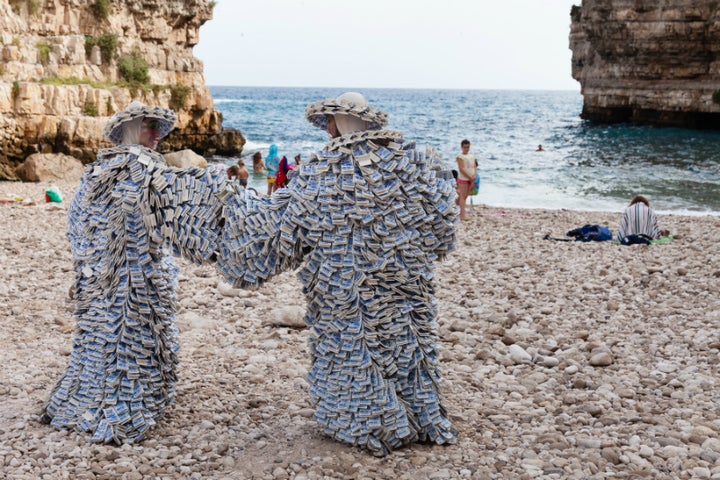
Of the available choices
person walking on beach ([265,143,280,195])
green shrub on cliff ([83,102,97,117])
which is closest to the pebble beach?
person walking on beach ([265,143,280,195])

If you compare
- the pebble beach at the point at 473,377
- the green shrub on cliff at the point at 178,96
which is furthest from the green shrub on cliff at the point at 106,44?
the pebble beach at the point at 473,377

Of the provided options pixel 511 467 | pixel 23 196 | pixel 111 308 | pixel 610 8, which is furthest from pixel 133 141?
pixel 610 8

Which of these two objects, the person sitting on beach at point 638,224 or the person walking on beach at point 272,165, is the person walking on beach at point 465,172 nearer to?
the person sitting on beach at point 638,224

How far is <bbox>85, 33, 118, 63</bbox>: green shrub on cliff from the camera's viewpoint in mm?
23250

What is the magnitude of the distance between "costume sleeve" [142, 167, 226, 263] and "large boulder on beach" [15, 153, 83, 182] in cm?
1577

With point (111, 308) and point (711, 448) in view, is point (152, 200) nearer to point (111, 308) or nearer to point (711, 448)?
point (111, 308)

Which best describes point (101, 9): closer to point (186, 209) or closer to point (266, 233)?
point (186, 209)

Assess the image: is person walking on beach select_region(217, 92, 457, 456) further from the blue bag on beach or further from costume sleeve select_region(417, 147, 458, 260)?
the blue bag on beach

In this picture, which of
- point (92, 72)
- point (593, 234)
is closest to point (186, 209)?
point (593, 234)

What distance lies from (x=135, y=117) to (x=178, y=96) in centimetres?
2265

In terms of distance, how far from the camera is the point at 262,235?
4023 millimetres

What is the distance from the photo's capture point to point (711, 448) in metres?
4.19

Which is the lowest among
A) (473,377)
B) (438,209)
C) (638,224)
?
(473,377)

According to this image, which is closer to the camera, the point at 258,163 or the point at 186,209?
the point at 186,209
